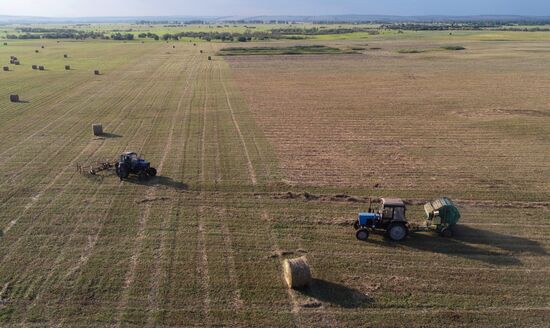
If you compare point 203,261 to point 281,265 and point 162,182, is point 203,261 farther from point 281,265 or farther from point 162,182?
point 162,182

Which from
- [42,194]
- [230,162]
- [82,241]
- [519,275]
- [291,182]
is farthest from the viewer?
[230,162]

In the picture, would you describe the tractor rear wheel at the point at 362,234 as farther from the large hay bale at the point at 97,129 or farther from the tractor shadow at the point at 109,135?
the large hay bale at the point at 97,129

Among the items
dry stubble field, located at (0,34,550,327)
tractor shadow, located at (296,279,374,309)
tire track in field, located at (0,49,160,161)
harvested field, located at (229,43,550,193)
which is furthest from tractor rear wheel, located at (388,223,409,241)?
tire track in field, located at (0,49,160,161)

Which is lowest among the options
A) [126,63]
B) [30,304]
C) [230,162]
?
[30,304]

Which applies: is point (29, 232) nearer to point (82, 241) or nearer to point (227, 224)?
point (82, 241)

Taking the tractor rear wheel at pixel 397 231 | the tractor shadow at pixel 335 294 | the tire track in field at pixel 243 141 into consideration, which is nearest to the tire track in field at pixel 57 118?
the tire track in field at pixel 243 141

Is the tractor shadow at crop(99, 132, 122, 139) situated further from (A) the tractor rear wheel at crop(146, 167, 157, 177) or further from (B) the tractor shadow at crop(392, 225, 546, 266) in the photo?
(B) the tractor shadow at crop(392, 225, 546, 266)

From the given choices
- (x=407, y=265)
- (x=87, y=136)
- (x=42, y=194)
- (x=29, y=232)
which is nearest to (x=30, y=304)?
(x=29, y=232)

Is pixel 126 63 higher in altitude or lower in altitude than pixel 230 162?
higher

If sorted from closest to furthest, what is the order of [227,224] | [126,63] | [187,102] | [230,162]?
1. [227,224]
2. [230,162]
3. [187,102]
4. [126,63]
